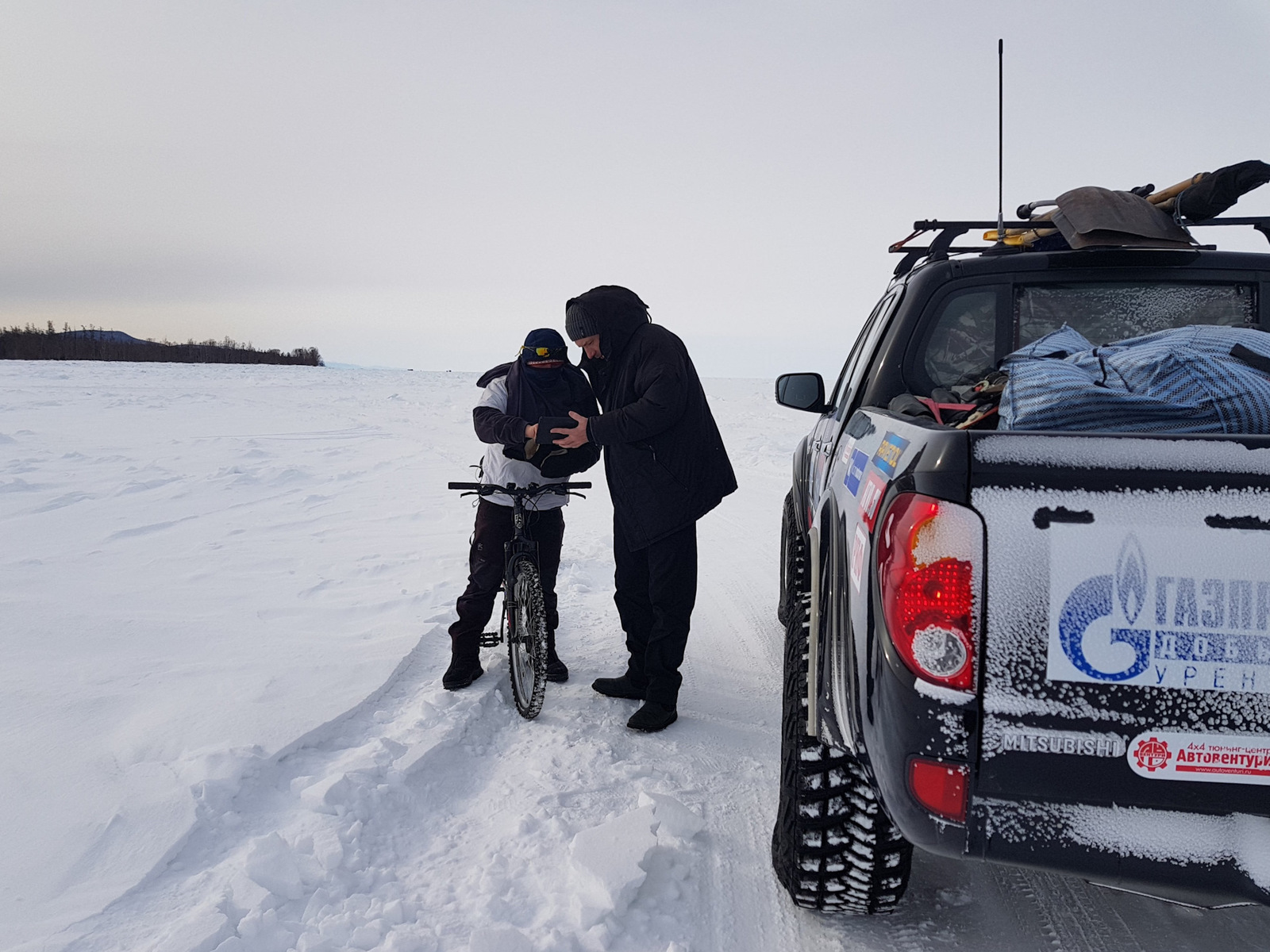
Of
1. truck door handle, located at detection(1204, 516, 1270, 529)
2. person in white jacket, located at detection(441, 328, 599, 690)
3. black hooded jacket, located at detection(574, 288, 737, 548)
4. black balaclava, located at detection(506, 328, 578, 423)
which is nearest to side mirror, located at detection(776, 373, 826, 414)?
black hooded jacket, located at detection(574, 288, 737, 548)

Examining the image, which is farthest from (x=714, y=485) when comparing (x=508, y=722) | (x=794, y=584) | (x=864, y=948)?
(x=864, y=948)

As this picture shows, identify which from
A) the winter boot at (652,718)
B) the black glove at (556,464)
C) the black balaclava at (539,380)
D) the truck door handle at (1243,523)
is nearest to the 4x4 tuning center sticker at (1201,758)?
the truck door handle at (1243,523)

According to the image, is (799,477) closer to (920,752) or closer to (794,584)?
(794,584)

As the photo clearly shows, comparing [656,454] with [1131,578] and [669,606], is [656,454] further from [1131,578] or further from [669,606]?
[1131,578]

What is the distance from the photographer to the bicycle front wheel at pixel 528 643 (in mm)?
3598

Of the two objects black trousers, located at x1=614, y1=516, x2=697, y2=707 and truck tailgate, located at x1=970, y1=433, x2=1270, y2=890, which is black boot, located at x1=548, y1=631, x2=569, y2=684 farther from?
truck tailgate, located at x1=970, y1=433, x2=1270, y2=890

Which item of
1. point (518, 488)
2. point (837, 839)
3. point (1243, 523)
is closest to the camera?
point (1243, 523)

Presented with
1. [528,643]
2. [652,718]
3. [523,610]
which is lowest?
[652,718]

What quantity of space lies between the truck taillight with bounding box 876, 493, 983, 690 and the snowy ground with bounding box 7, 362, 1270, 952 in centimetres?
123

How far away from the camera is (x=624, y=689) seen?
12.7 feet

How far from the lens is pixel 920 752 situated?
1.48 metres

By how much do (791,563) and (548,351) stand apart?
1656 millimetres

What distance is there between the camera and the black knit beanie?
11.9ft

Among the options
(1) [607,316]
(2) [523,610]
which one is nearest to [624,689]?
(2) [523,610]
